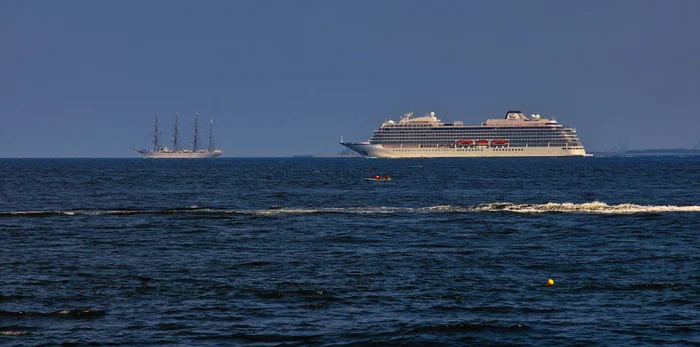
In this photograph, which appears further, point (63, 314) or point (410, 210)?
point (410, 210)

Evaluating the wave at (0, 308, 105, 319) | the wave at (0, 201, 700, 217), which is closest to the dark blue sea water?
the wave at (0, 308, 105, 319)

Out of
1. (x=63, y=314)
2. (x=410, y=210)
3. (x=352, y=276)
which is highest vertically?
(x=410, y=210)

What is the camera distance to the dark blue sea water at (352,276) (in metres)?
22.5

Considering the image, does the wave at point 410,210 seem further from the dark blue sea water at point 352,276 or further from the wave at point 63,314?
the wave at point 63,314

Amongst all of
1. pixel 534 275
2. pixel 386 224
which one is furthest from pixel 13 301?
pixel 386 224

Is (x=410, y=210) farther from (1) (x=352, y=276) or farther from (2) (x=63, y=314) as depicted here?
(2) (x=63, y=314)

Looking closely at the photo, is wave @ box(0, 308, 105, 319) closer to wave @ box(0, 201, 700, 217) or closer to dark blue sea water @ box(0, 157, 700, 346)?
dark blue sea water @ box(0, 157, 700, 346)

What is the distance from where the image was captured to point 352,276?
3008 centimetres

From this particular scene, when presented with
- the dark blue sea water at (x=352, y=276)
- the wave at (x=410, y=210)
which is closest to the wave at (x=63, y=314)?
the dark blue sea water at (x=352, y=276)

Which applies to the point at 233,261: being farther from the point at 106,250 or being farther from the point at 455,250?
the point at 455,250

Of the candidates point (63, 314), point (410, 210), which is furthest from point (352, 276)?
point (410, 210)

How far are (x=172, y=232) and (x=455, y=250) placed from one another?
50.8ft

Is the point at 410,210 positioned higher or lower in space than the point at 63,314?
higher

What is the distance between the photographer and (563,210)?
56.1 metres
